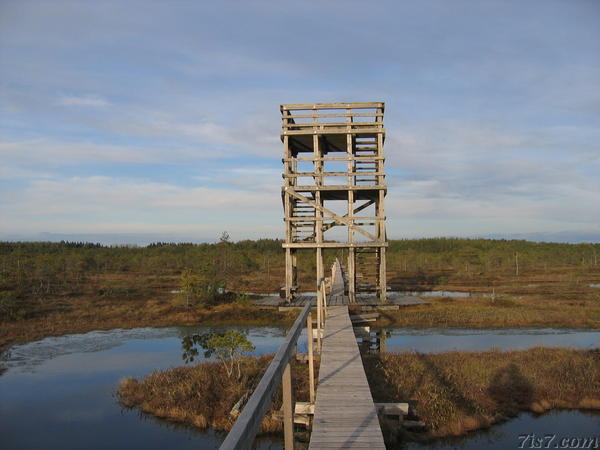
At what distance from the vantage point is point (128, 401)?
14.1m

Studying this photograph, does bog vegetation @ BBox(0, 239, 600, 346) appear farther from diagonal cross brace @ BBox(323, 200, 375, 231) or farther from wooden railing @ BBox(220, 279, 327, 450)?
wooden railing @ BBox(220, 279, 327, 450)

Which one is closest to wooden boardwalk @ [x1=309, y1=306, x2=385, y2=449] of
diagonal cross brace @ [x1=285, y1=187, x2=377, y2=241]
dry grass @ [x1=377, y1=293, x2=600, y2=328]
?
diagonal cross brace @ [x1=285, y1=187, x2=377, y2=241]

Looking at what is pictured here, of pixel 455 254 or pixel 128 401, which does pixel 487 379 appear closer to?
pixel 128 401

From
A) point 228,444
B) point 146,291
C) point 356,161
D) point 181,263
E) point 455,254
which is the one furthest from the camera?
point 455,254

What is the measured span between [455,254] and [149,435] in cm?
7692

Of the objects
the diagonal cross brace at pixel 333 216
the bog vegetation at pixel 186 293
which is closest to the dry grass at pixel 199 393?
the diagonal cross brace at pixel 333 216

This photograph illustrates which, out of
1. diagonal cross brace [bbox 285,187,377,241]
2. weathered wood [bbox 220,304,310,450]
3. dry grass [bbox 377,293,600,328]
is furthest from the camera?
dry grass [bbox 377,293,600,328]

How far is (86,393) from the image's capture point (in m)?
15.2

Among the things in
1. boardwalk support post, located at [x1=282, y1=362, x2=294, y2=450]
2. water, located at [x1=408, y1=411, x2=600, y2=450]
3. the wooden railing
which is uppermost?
the wooden railing

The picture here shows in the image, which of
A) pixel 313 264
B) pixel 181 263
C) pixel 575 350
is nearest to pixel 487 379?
pixel 575 350

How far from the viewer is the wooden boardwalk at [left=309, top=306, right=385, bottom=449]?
5.76 metres

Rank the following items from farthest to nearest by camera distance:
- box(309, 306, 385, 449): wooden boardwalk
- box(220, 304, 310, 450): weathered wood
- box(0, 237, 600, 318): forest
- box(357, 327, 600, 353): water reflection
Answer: box(0, 237, 600, 318): forest, box(357, 327, 600, 353): water reflection, box(309, 306, 385, 449): wooden boardwalk, box(220, 304, 310, 450): weathered wood

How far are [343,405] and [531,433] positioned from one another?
7610 millimetres

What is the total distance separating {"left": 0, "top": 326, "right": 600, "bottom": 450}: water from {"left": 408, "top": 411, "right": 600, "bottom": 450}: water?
29 millimetres
